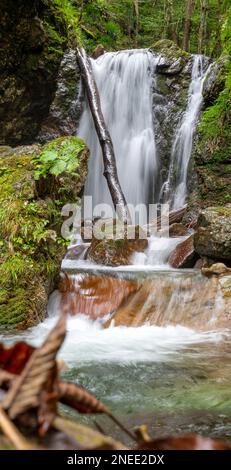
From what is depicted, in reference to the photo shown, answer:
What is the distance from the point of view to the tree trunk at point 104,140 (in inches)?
388

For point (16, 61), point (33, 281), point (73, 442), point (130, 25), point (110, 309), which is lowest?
point (110, 309)

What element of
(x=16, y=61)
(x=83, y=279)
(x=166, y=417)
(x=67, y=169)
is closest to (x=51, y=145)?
(x=67, y=169)

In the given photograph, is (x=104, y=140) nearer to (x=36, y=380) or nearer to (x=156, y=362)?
(x=156, y=362)

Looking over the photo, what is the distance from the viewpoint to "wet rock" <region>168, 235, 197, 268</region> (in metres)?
7.87

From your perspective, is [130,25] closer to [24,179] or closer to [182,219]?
[182,219]

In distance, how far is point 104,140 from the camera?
37.0ft

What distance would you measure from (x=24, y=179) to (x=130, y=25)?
21.0 meters

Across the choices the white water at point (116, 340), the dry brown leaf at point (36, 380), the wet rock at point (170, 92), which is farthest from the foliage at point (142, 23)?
the dry brown leaf at point (36, 380)

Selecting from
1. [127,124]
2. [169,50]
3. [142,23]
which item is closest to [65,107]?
[127,124]

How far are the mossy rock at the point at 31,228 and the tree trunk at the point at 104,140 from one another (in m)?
3.21

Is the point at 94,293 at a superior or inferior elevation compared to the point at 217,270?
inferior

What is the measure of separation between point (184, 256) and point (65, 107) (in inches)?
313

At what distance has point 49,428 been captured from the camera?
68cm

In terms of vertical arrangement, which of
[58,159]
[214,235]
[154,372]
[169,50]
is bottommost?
[154,372]
